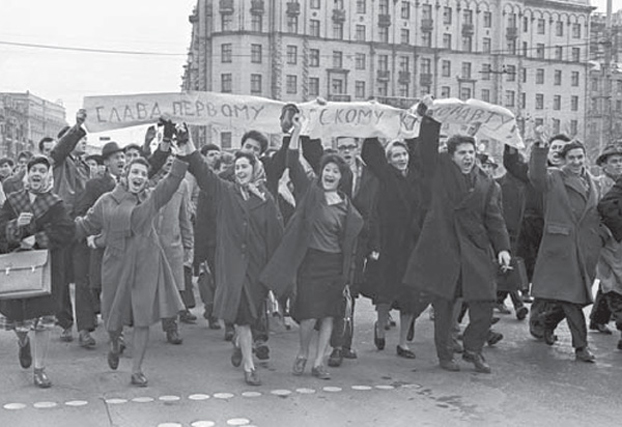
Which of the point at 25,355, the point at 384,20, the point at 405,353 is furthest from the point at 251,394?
the point at 384,20

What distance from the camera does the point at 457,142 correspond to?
7.66 meters

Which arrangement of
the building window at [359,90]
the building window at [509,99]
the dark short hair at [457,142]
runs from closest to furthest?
the dark short hair at [457,142]
the building window at [359,90]
the building window at [509,99]

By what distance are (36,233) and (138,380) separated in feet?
4.65

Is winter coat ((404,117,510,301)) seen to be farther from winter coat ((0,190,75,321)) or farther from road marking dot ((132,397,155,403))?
winter coat ((0,190,75,321))

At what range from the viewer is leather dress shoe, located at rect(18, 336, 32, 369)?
7355mm

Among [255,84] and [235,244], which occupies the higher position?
[255,84]

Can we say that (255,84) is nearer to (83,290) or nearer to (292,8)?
(292,8)

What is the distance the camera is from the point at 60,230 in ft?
23.0

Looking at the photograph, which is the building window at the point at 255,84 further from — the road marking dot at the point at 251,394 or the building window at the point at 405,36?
the road marking dot at the point at 251,394

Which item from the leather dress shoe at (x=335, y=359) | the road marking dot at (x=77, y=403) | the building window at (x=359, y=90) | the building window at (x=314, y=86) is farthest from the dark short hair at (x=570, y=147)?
the building window at (x=359, y=90)

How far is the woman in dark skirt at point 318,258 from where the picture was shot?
716 cm

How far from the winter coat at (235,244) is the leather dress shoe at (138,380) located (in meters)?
0.75

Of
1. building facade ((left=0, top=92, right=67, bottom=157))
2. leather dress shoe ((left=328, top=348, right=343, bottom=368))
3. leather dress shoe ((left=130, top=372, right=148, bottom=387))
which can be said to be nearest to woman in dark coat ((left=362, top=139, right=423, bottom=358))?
leather dress shoe ((left=328, top=348, right=343, bottom=368))

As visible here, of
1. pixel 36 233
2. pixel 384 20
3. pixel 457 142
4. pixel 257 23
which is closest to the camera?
pixel 36 233
